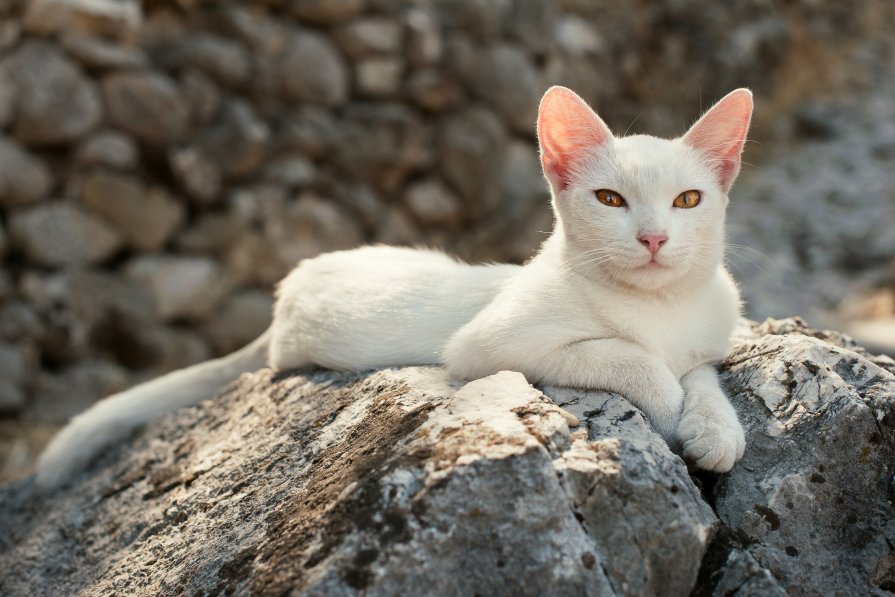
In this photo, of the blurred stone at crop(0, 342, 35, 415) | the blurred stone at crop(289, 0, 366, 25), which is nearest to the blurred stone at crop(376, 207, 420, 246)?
the blurred stone at crop(289, 0, 366, 25)

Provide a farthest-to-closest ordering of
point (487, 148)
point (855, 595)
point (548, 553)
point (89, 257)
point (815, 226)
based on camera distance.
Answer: point (815, 226)
point (487, 148)
point (89, 257)
point (855, 595)
point (548, 553)

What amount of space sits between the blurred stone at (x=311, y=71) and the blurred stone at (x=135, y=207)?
973 millimetres

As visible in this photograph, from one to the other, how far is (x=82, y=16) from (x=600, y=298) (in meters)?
3.37

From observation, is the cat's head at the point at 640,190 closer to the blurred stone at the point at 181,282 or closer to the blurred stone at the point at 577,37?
the blurred stone at the point at 181,282

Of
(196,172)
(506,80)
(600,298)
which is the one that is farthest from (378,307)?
(506,80)

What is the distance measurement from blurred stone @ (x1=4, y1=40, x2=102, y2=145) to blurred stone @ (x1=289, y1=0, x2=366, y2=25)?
1.28 metres

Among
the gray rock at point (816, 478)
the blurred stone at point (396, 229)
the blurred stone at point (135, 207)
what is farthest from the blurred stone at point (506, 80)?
the gray rock at point (816, 478)

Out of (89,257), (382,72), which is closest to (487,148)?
→ (382,72)

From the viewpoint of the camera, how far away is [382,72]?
5.28 metres

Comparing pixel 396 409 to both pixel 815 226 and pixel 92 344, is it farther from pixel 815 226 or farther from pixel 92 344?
pixel 815 226

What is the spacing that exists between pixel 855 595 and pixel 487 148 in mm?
4231

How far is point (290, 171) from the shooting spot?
16.3 ft

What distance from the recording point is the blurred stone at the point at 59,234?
4.36m

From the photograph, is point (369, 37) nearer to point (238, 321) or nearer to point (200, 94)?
point (200, 94)
